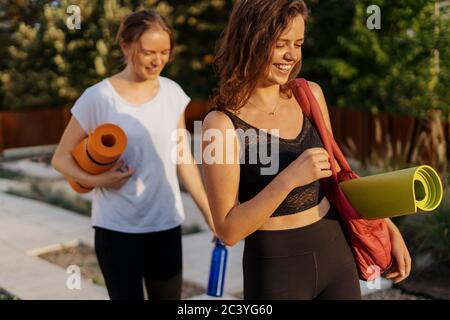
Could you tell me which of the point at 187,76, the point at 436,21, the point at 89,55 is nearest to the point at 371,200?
the point at 436,21

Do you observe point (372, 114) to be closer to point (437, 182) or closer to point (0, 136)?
point (437, 182)

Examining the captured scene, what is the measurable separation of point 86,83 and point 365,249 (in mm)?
15391

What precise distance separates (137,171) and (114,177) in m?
0.13

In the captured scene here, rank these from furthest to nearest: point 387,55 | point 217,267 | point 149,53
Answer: point 387,55
point 217,267
point 149,53

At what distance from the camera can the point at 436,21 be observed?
27.1 ft

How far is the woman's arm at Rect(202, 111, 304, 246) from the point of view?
1981mm

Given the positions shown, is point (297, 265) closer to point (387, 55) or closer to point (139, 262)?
point (139, 262)

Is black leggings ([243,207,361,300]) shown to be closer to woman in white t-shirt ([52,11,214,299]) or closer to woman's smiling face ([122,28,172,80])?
woman in white t-shirt ([52,11,214,299])

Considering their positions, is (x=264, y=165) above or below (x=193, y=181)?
above

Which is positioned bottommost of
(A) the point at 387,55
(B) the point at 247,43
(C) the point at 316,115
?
(C) the point at 316,115

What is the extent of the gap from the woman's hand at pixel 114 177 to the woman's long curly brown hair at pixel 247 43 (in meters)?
0.97

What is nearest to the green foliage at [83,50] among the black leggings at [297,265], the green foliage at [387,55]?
the green foliage at [387,55]

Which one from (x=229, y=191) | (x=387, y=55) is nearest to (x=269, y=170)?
(x=229, y=191)

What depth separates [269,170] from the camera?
2.09 meters
